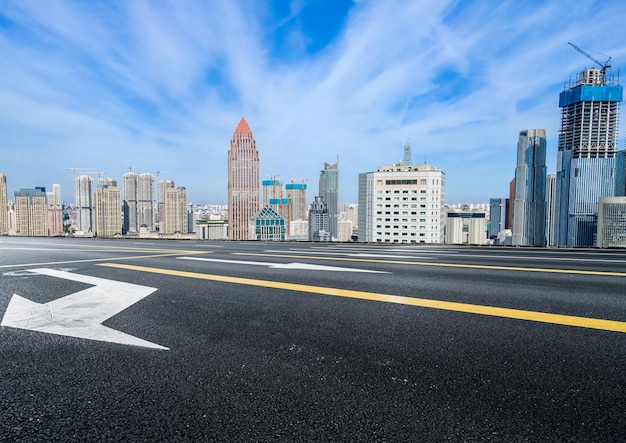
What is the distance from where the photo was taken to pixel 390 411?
4.63 feet

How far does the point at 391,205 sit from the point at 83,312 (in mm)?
98512

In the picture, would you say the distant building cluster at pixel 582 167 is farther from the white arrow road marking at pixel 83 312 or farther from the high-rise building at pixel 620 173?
the white arrow road marking at pixel 83 312

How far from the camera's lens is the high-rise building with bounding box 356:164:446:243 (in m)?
93.2

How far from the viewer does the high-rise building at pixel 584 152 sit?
156 metres

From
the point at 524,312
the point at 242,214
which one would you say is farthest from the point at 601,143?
the point at 524,312

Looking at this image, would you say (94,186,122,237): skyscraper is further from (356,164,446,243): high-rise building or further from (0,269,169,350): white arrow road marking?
(0,269,169,350): white arrow road marking

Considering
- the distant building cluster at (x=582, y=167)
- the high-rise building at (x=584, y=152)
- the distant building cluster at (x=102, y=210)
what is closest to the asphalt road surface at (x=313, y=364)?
the distant building cluster at (x=102, y=210)

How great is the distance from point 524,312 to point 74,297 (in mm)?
5078

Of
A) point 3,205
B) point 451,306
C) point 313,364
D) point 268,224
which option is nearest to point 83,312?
point 313,364

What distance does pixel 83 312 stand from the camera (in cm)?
296

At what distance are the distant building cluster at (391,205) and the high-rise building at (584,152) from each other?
1.72ft

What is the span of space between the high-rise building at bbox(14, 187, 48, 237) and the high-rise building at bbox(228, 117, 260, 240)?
294 feet

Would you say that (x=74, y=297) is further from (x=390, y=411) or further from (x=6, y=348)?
(x=390, y=411)

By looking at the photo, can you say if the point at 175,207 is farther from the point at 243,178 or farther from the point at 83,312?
the point at 83,312
